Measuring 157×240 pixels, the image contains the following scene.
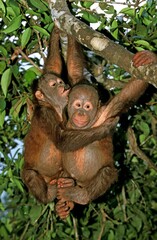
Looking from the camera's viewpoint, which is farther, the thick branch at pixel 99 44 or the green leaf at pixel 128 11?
the green leaf at pixel 128 11

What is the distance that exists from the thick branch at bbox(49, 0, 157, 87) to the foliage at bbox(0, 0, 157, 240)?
157 millimetres

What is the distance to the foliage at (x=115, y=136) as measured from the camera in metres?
3.74

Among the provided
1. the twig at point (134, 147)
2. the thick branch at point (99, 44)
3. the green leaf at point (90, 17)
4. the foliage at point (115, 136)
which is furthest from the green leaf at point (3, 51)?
the twig at point (134, 147)

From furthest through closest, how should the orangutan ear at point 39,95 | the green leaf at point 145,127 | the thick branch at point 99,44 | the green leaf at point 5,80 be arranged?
the green leaf at point 145,127 < the orangutan ear at point 39,95 < the green leaf at point 5,80 < the thick branch at point 99,44

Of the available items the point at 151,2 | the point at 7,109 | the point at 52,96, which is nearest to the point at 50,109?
the point at 52,96

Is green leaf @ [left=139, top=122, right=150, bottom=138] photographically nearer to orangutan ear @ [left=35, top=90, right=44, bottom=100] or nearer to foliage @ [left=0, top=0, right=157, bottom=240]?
foliage @ [left=0, top=0, right=157, bottom=240]

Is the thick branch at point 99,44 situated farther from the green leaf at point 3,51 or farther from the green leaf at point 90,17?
the green leaf at point 3,51

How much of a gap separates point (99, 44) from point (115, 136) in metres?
2.39

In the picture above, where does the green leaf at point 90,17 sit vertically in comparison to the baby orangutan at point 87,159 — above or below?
above

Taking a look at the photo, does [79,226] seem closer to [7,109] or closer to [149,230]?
[149,230]

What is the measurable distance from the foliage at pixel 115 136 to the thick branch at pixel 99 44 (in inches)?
6.2

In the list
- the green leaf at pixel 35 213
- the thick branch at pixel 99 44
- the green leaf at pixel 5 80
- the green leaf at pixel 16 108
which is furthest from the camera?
the green leaf at pixel 35 213

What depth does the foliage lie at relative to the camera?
12.3 feet

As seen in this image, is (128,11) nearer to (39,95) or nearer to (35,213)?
(39,95)
